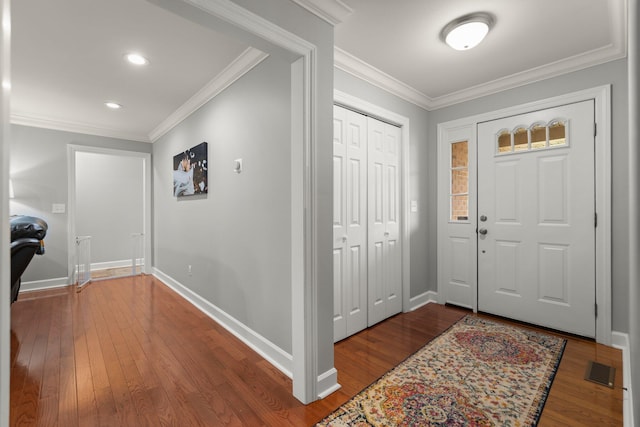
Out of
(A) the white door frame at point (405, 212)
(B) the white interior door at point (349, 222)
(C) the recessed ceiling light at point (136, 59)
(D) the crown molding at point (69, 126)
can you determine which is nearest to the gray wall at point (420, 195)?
(A) the white door frame at point (405, 212)

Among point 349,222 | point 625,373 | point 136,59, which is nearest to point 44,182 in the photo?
point 136,59

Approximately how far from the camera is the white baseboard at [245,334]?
2092mm

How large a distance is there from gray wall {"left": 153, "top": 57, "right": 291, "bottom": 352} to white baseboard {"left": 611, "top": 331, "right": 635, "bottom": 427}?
192cm

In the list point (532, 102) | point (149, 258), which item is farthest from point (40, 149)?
point (532, 102)

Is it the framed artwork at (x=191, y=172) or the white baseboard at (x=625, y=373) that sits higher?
the framed artwork at (x=191, y=172)

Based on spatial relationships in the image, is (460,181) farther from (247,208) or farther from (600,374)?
(247,208)

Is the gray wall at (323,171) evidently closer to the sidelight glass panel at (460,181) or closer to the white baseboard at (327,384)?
the white baseboard at (327,384)

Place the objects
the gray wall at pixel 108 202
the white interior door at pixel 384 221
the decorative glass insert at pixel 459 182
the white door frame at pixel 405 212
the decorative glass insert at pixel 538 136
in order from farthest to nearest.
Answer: the gray wall at pixel 108 202 → the decorative glass insert at pixel 459 182 → the white door frame at pixel 405 212 → the white interior door at pixel 384 221 → the decorative glass insert at pixel 538 136

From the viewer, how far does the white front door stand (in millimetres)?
2518

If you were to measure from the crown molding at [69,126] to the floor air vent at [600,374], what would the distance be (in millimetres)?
6312

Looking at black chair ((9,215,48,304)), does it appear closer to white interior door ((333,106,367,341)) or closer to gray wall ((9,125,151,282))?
gray wall ((9,125,151,282))

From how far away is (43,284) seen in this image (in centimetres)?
420

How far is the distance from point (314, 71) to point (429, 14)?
955 mm

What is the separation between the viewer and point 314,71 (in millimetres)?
1729
